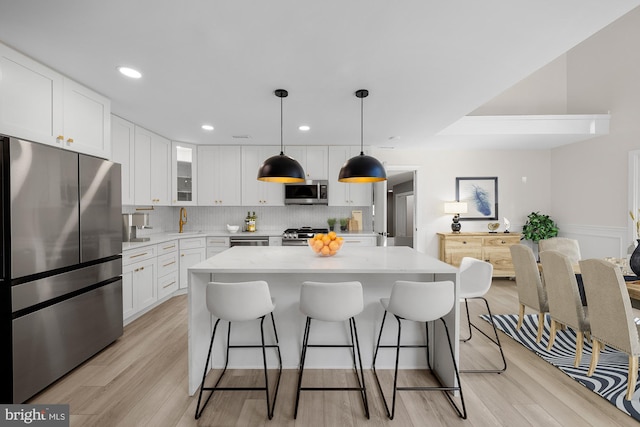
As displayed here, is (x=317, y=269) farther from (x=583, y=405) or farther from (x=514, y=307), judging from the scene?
(x=514, y=307)

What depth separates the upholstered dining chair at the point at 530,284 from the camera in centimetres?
290

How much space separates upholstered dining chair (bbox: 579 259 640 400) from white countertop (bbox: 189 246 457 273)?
3.33 feet

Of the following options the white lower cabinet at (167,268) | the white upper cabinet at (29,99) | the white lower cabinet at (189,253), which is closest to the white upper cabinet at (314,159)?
the white lower cabinet at (189,253)

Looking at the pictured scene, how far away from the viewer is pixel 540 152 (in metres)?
5.66

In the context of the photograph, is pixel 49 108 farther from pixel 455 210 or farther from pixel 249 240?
pixel 455 210

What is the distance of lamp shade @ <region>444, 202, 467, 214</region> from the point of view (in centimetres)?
534

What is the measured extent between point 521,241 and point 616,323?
158 inches

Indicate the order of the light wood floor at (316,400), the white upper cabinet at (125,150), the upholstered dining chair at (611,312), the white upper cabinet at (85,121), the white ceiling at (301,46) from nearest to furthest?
the white ceiling at (301,46) → the light wood floor at (316,400) → the upholstered dining chair at (611,312) → the white upper cabinet at (85,121) → the white upper cabinet at (125,150)

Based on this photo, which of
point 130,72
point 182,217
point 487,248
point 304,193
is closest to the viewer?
point 130,72

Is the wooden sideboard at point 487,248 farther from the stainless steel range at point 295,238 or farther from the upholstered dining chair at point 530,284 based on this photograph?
the stainless steel range at point 295,238

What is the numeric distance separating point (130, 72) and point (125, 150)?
163 cm

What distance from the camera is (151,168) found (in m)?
4.29

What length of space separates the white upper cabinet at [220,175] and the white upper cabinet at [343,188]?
1587mm

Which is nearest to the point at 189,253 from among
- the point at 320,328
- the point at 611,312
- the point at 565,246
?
the point at 320,328
